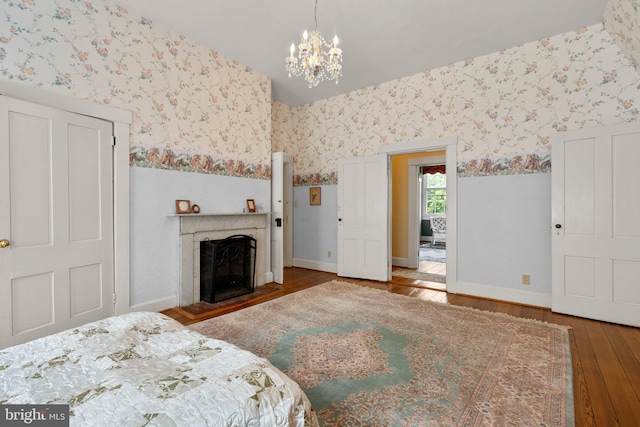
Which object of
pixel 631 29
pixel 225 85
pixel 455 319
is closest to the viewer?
pixel 631 29

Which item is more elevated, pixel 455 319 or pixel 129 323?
pixel 129 323

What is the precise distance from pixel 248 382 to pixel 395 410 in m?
1.12

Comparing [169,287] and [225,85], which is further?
[225,85]

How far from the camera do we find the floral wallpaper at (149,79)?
97.9 inches

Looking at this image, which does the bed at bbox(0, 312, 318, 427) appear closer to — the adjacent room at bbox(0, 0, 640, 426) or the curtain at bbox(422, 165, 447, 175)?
the adjacent room at bbox(0, 0, 640, 426)

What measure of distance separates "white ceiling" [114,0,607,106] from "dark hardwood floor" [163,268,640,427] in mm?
3204

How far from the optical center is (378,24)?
3.22 m

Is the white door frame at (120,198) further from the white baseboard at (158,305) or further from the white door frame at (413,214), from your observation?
the white door frame at (413,214)

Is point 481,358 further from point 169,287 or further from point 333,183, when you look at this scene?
point 333,183

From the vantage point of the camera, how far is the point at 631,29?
8.79ft

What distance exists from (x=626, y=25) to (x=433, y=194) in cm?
783

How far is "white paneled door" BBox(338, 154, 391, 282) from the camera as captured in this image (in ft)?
15.5

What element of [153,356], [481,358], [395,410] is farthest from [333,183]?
[153,356]

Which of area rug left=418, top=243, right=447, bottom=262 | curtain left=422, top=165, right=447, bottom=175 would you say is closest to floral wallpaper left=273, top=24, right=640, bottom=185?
area rug left=418, top=243, right=447, bottom=262
